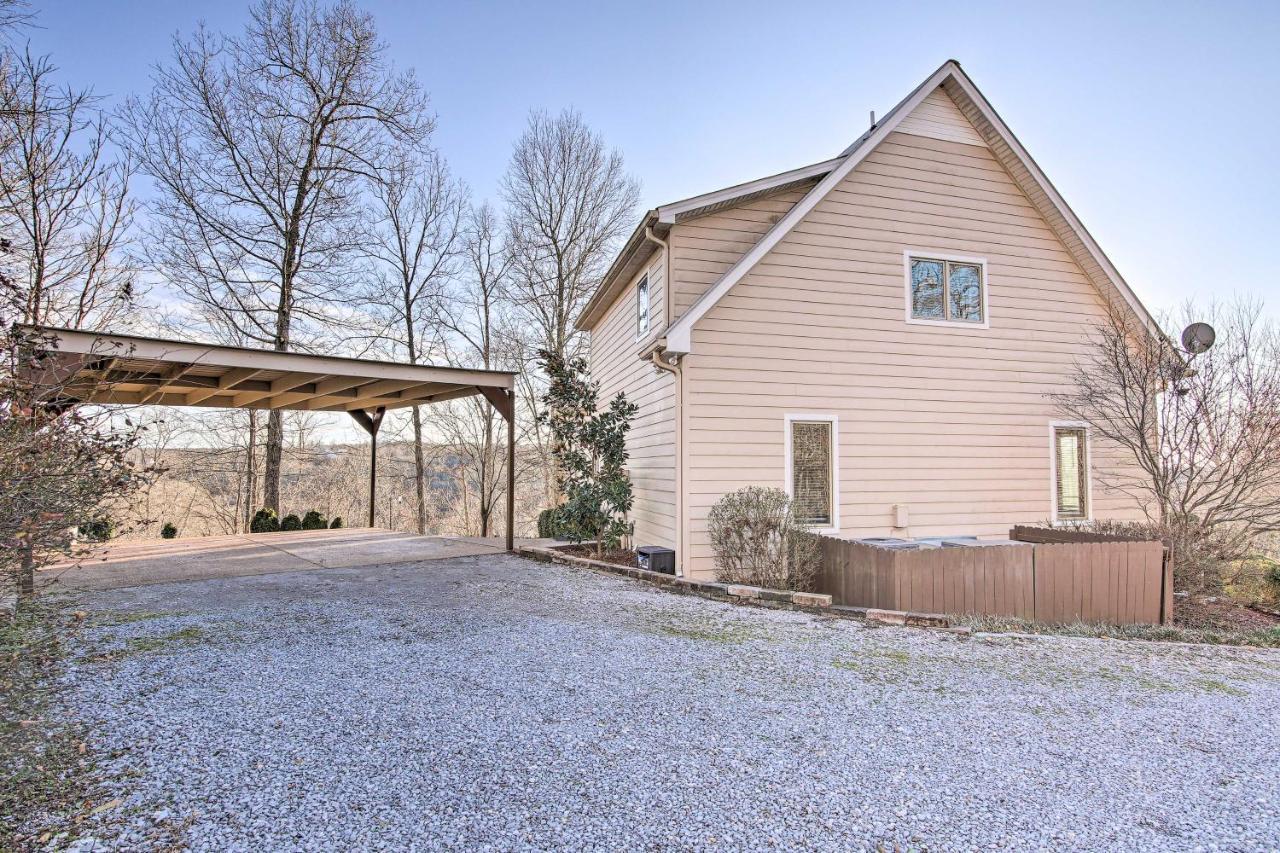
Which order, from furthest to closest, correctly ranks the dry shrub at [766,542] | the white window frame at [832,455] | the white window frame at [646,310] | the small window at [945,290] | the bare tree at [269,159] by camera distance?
the bare tree at [269,159]
the white window frame at [646,310]
the small window at [945,290]
the white window frame at [832,455]
the dry shrub at [766,542]

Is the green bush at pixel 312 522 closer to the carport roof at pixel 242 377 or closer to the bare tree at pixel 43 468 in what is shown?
the carport roof at pixel 242 377

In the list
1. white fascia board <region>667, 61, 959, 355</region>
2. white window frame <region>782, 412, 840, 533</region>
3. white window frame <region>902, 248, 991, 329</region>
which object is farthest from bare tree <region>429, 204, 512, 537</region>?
white window frame <region>902, 248, 991, 329</region>

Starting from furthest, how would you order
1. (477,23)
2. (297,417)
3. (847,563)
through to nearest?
(297,417)
(477,23)
(847,563)

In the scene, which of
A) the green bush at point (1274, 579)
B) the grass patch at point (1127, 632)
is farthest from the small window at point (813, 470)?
the green bush at point (1274, 579)

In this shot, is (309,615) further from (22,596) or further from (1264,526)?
(1264,526)

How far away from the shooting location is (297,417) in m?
16.4

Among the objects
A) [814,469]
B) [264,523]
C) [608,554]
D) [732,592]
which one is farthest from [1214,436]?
[264,523]

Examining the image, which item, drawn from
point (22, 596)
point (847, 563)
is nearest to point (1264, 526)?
point (847, 563)

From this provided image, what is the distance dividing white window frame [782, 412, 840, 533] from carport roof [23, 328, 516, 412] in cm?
381

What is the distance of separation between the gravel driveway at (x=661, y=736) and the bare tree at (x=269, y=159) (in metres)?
10.2

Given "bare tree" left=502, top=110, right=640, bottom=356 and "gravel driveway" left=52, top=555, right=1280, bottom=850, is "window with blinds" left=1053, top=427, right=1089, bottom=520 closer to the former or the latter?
"gravel driveway" left=52, top=555, right=1280, bottom=850

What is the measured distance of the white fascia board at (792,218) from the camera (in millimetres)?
7348

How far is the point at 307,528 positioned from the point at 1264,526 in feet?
50.3

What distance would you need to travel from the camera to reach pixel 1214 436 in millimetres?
7574
